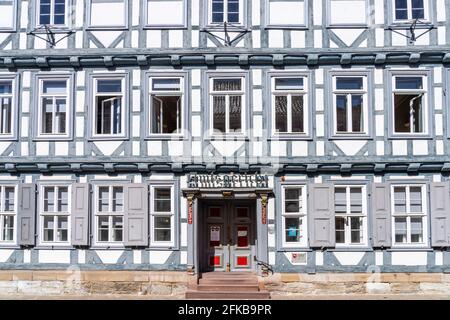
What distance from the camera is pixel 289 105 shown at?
16000 mm

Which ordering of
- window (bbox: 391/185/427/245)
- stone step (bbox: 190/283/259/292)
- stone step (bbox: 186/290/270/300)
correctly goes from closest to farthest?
1. stone step (bbox: 186/290/270/300)
2. stone step (bbox: 190/283/259/292)
3. window (bbox: 391/185/427/245)

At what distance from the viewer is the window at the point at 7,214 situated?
1602cm

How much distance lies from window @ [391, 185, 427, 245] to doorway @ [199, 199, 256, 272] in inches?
162

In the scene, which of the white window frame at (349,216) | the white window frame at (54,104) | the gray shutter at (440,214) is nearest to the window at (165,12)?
the white window frame at (54,104)

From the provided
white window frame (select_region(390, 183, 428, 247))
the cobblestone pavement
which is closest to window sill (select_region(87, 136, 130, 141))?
the cobblestone pavement

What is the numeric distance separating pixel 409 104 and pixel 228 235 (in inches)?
261

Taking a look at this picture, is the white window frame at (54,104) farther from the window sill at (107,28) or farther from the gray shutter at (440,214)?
the gray shutter at (440,214)

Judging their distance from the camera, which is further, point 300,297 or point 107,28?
point 107,28

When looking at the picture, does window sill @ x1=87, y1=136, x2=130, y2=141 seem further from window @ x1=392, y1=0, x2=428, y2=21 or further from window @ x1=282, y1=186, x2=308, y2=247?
window @ x1=392, y1=0, x2=428, y2=21

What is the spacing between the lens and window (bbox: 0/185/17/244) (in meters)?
16.0

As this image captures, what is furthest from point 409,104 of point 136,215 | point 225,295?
point 136,215

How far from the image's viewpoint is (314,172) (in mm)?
15711

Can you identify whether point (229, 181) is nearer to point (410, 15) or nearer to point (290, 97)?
point (290, 97)
